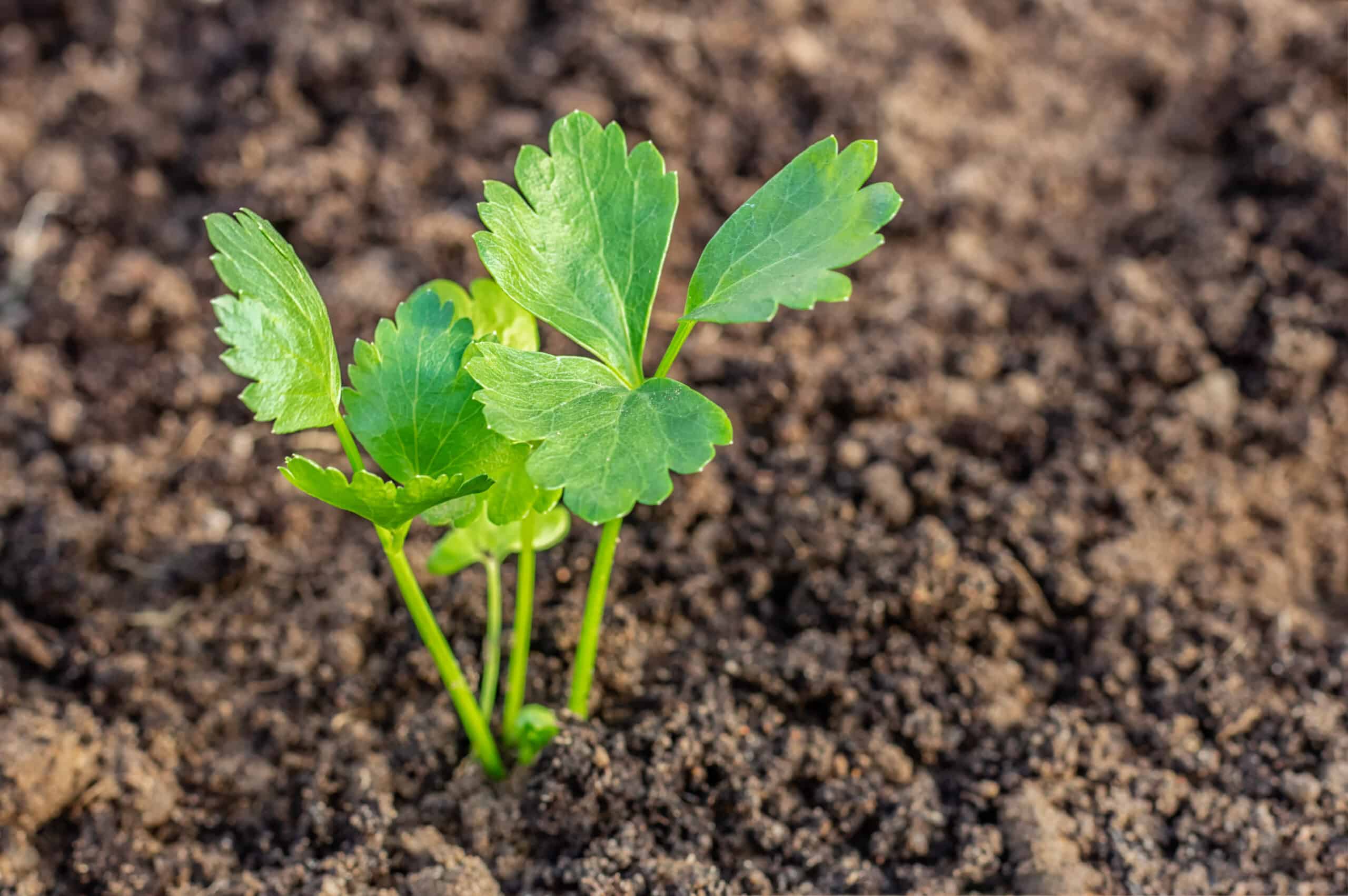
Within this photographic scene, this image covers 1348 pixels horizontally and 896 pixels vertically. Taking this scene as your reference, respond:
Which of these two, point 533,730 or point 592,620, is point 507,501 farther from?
point 533,730

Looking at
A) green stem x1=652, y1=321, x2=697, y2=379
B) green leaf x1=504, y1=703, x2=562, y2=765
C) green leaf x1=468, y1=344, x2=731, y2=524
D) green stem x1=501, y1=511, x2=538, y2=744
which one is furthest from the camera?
green leaf x1=504, y1=703, x2=562, y2=765

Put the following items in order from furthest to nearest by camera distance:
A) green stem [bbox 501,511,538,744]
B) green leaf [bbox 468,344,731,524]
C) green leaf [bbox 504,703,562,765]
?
green leaf [bbox 504,703,562,765], green stem [bbox 501,511,538,744], green leaf [bbox 468,344,731,524]

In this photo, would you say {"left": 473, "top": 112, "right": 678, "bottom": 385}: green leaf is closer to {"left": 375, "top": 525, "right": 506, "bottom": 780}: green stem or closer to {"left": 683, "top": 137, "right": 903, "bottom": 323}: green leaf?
{"left": 683, "top": 137, "right": 903, "bottom": 323}: green leaf

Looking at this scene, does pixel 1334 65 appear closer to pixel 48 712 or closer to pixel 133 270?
pixel 133 270

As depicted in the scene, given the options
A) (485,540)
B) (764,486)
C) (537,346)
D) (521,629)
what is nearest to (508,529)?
(485,540)

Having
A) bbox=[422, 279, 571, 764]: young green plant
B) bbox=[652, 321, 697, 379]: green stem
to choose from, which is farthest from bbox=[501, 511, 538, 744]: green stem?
bbox=[652, 321, 697, 379]: green stem

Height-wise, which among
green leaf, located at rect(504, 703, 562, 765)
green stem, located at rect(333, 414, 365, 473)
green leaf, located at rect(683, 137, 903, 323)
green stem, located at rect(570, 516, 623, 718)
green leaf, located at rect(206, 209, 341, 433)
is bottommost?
green leaf, located at rect(504, 703, 562, 765)
